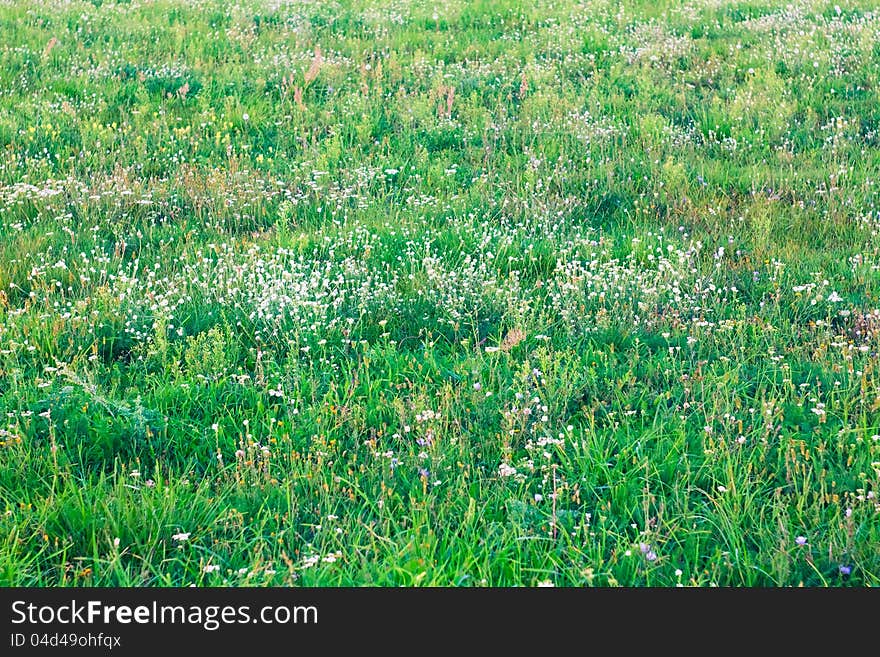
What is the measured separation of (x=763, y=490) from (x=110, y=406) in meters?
3.30

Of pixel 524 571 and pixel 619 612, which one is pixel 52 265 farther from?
pixel 619 612

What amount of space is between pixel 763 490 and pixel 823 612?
85 centimetres

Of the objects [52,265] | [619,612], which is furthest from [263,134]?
[619,612]

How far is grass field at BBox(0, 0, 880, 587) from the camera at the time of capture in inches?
141

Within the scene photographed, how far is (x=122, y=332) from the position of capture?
5.43 m

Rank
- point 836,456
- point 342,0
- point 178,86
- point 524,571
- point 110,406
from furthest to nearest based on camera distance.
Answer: point 342,0, point 178,86, point 110,406, point 836,456, point 524,571

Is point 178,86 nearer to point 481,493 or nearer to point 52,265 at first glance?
point 52,265

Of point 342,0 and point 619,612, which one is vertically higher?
point 342,0

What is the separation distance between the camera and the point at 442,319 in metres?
5.55

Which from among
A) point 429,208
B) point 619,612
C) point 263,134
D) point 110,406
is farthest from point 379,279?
point 263,134

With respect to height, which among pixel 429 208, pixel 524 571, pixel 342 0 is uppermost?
pixel 342 0

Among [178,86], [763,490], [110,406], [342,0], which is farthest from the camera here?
[342,0]

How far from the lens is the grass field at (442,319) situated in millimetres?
3594

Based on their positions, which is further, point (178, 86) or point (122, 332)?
point (178, 86)
